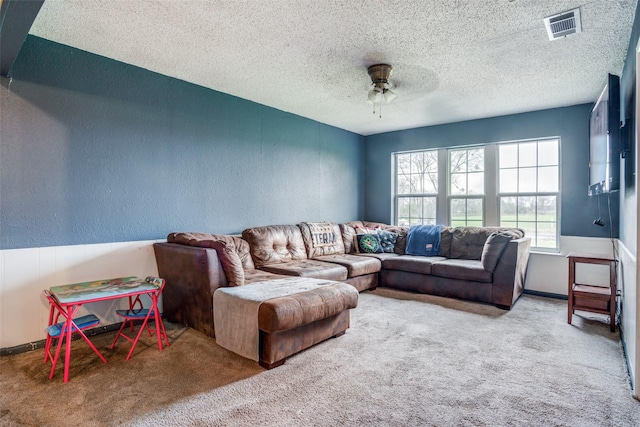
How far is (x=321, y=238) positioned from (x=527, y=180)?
2997 millimetres

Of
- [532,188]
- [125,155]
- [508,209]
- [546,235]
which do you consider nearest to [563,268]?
[546,235]

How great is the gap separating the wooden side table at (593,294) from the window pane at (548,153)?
1.77m

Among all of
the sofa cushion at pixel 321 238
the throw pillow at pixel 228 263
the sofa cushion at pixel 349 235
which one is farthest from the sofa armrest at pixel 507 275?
the throw pillow at pixel 228 263

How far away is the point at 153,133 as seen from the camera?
3.43 metres

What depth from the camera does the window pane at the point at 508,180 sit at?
16.1 feet

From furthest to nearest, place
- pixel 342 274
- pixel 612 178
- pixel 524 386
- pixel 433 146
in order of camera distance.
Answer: pixel 433 146 < pixel 342 274 < pixel 612 178 < pixel 524 386

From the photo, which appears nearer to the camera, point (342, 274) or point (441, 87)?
point (441, 87)

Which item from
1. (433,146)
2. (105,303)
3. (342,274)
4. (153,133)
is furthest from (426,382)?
(433,146)

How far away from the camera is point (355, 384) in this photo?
2.16 metres

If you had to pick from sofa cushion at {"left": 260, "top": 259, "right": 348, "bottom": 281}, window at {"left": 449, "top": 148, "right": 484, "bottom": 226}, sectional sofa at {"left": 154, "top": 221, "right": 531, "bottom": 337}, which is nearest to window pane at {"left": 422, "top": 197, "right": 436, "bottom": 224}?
window at {"left": 449, "top": 148, "right": 484, "bottom": 226}

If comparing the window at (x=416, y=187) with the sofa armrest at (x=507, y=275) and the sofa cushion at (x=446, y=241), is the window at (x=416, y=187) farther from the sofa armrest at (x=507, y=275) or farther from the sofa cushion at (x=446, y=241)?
the sofa armrest at (x=507, y=275)

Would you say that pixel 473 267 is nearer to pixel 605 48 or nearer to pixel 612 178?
pixel 612 178

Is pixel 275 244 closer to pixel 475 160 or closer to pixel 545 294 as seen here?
pixel 475 160

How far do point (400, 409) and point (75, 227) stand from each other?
2901 millimetres
